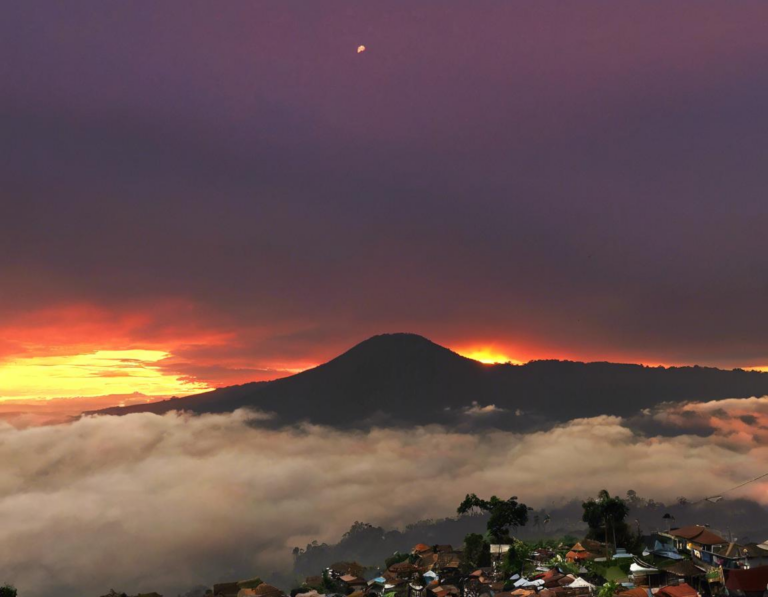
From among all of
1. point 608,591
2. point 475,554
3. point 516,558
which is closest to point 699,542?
point 608,591

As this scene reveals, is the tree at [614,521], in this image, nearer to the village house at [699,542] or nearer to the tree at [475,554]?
the village house at [699,542]

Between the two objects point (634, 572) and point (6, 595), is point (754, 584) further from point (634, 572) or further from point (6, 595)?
point (6, 595)

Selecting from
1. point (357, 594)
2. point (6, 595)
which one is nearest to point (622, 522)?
point (357, 594)

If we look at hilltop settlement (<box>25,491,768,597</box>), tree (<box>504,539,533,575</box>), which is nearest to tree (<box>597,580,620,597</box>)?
hilltop settlement (<box>25,491,768,597</box>)

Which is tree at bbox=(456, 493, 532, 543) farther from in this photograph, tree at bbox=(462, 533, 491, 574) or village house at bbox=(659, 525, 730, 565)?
village house at bbox=(659, 525, 730, 565)

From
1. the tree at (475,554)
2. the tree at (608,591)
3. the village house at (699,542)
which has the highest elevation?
the village house at (699,542)

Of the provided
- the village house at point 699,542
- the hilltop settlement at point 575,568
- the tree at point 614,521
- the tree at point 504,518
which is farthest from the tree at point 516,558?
the village house at point 699,542

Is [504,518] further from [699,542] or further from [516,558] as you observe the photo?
[699,542]
